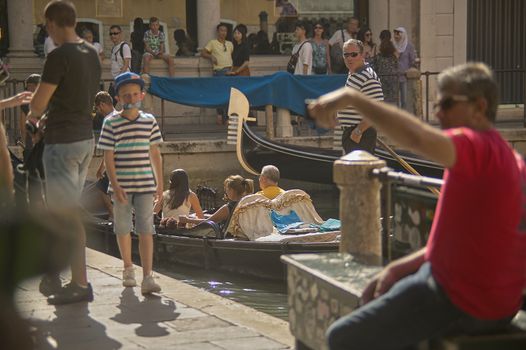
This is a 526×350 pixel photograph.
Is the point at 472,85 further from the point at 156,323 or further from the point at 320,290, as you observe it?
the point at 156,323

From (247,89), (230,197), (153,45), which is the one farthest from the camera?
(153,45)

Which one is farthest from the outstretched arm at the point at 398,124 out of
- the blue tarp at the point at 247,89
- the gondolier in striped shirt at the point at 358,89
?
the blue tarp at the point at 247,89

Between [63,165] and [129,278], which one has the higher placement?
[63,165]

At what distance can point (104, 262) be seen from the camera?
25.0 feet

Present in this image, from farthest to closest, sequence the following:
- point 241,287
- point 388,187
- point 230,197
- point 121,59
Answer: point 121,59 → point 230,197 → point 241,287 → point 388,187

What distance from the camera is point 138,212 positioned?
6457 mm

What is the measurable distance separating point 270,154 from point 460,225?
1114 centimetres

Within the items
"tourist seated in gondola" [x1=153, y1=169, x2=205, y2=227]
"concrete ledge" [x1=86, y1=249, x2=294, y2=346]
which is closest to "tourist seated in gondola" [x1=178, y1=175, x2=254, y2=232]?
"tourist seated in gondola" [x1=153, y1=169, x2=205, y2=227]

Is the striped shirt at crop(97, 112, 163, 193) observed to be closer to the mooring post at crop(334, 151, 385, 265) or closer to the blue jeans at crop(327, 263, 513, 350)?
the mooring post at crop(334, 151, 385, 265)

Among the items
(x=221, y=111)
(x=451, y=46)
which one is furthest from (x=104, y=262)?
(x=451, y=46)

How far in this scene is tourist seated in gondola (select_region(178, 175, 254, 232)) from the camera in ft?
33.1

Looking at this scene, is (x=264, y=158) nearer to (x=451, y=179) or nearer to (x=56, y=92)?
(x=56, y=92)

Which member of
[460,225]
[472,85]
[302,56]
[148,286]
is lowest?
[148,286]

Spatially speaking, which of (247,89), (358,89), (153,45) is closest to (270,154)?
(247,89)
